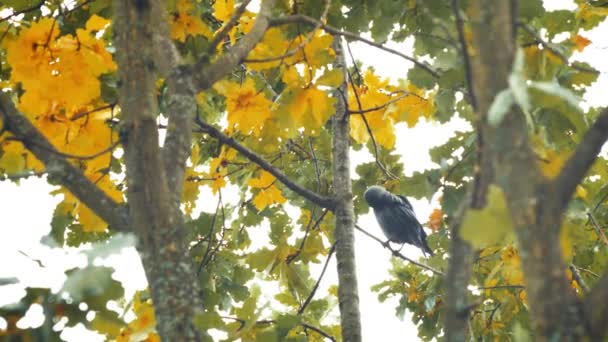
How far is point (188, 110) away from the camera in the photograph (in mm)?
1761

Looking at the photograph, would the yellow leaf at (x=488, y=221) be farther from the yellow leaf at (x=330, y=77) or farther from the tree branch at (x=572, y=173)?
the yellow leaf at (x=330, y=77)

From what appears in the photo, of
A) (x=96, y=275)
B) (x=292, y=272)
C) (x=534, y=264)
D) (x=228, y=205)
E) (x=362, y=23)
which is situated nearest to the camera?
(x=534, y=264)

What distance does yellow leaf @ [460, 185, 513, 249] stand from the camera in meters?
1.01

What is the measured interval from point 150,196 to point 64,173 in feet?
0.87

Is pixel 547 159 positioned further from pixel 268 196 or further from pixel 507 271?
pixel 268 196

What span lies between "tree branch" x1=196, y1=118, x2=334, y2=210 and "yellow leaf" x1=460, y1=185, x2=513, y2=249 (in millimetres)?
1458

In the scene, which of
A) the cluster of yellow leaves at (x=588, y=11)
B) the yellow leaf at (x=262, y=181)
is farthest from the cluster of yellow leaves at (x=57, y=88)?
the cluster of yellow leaves at (x=588, y=11)

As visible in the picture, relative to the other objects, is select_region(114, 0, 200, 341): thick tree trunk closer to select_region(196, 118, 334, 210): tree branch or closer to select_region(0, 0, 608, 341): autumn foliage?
select_region(0, 0, 608, 341): autumn foliage

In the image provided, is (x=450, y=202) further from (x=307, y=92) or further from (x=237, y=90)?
(x=237, y=90)

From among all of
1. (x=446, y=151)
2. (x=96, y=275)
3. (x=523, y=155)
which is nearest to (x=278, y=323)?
(x=446, y=151)

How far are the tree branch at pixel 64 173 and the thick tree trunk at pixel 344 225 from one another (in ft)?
3.32

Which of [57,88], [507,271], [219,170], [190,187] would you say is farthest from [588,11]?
[57,88]

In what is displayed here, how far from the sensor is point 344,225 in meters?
2.68

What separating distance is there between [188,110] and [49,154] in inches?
13.8
